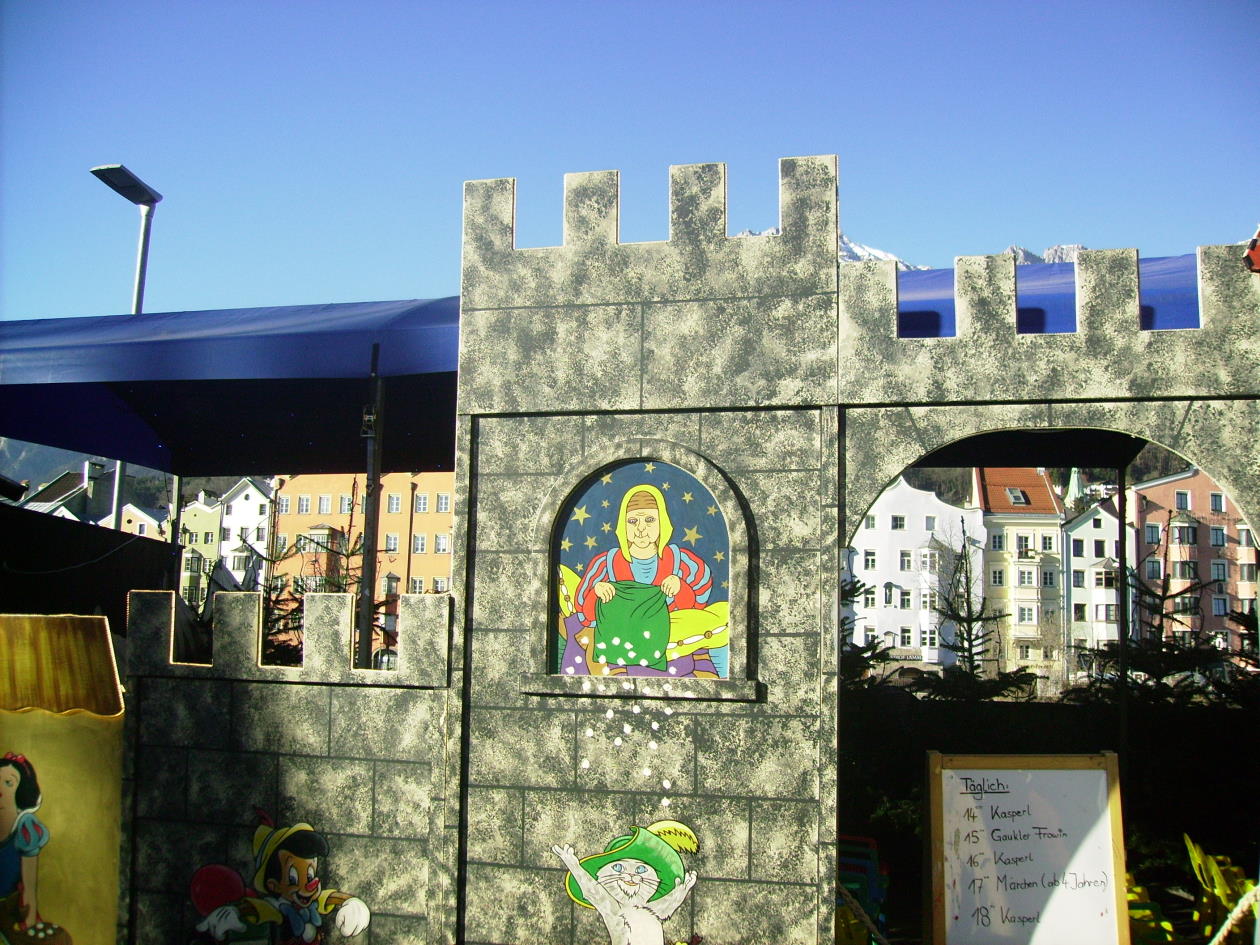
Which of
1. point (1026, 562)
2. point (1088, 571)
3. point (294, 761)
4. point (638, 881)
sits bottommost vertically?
point (638, 881)

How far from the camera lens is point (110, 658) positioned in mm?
8273

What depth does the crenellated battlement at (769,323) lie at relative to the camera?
703 centimetres

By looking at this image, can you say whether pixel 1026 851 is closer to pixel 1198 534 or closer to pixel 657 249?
pixel 657 249

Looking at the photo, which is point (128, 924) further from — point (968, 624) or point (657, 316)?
point (968, 624)

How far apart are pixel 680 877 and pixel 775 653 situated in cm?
158

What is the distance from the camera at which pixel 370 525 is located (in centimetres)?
882

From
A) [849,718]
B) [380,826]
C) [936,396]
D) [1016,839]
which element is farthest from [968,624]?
[380,826]

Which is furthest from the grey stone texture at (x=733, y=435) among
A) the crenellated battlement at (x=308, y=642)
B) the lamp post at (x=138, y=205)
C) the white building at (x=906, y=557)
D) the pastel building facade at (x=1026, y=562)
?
the pastel building facade at (x=1026, y=562)

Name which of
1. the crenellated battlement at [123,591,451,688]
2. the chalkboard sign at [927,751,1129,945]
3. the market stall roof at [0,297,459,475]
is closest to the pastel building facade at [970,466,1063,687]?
the market stall roof at [0,297,459,475]

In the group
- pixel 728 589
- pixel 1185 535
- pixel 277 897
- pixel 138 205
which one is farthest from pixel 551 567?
pixel 1185 535

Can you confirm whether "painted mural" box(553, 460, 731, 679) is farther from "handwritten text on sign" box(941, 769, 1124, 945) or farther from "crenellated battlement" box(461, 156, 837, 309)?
"handwritten text on sign" box(941, 769, 1124, 945)

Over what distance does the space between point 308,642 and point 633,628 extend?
2.35 meters

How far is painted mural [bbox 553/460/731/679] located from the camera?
7316mm

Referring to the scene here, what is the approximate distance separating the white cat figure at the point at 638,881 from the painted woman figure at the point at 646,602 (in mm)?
1092
